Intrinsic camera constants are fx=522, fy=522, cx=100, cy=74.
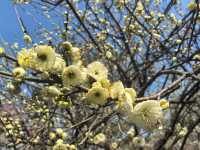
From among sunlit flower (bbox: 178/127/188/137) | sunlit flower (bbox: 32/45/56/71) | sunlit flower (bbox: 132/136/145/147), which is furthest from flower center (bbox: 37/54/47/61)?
sunlit flower (bbox: 178/127/188/137)

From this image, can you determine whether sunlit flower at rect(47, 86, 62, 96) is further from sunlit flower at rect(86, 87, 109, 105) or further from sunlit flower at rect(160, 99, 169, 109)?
sunlit flower at rect(160, 99, 169, 109)

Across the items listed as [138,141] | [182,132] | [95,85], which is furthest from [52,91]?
[182,132]

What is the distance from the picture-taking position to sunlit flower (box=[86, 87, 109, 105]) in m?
2.12

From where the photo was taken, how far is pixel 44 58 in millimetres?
2299

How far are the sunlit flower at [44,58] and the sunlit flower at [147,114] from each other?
42 centimetres

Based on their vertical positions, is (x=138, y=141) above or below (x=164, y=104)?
above

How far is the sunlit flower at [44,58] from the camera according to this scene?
2.27m

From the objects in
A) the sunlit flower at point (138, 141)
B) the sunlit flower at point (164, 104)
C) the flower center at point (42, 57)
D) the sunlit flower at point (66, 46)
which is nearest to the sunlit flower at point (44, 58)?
the flower center at point (42, 57)

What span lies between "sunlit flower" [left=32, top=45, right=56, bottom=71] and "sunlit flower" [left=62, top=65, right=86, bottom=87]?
0.07m

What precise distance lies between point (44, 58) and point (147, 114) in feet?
1.70

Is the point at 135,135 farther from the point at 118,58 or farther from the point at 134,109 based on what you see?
the point at 134,109

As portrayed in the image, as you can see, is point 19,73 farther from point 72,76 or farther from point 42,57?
point 72,76

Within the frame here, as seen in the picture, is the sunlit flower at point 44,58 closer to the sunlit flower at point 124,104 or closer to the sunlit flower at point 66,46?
the sunlit flower at point 66,46

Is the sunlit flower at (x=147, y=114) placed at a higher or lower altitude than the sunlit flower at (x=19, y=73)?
lower
